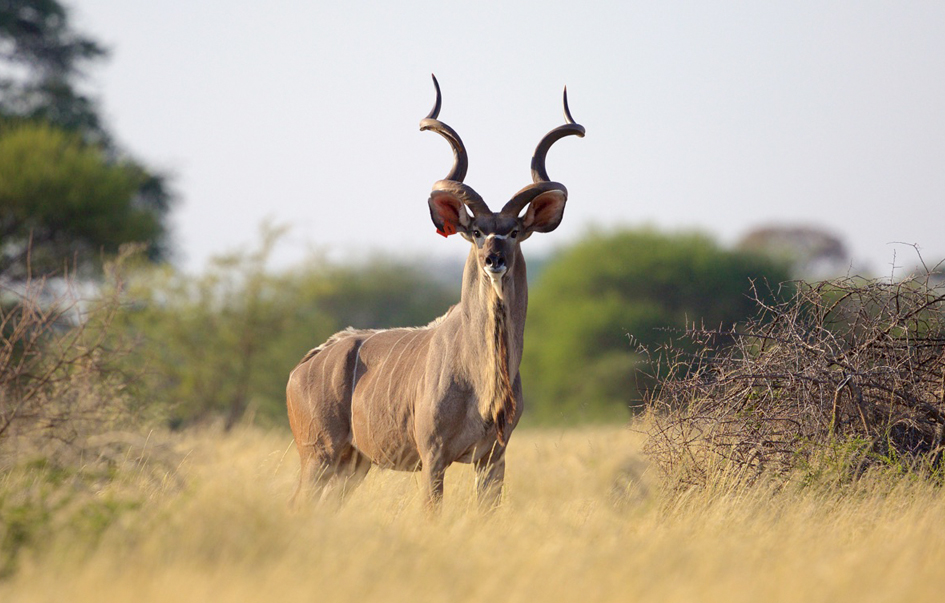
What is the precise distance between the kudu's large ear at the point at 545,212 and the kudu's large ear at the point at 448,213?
344 mm

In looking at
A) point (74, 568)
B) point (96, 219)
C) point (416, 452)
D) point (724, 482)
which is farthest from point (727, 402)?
point (96, 219)

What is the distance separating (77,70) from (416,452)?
58.7ft

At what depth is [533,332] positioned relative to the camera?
2873 cm

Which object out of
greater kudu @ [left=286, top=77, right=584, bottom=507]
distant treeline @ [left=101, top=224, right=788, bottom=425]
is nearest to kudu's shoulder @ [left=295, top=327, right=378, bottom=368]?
greater kudu @ [left=286, top=77, right=584, bottom=507]

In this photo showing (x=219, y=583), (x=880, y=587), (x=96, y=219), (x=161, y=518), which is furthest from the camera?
(x=96, y=219)

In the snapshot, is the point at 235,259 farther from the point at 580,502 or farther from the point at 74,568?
the point at 74,568

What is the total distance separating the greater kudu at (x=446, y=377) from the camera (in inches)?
217

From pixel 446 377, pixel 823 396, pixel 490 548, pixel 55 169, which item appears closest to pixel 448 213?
pixel 446 377

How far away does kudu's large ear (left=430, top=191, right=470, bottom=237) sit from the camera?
5.82m

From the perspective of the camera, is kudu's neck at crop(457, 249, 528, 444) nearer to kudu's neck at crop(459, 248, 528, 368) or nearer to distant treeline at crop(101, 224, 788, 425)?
kudu's neck at crop(459, 248, 528, 368)

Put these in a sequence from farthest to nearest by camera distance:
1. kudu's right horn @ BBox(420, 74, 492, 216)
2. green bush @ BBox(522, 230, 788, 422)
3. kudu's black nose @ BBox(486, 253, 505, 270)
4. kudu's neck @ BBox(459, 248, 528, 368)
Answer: green bush @ BBox(522, 230, 788, 422) < kudu's right horn @ BBox(420, 74, 492, 216) < kudu's neck @ BBox(459, 248, 528, 368) < kudu's black nose @ BBox(486, 253, 505, 270)

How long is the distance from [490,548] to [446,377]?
145 cm

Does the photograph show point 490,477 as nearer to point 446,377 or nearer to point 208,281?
point 446,377

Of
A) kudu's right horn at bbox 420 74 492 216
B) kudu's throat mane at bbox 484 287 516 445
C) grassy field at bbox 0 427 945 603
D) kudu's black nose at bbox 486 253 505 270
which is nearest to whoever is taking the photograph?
grassy field at bbox 0 427 945 603
